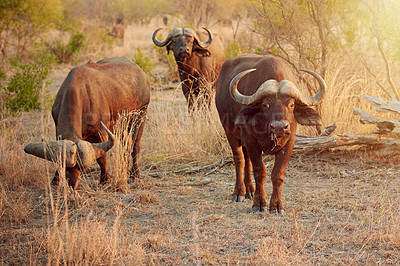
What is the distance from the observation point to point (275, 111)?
4.19 meters

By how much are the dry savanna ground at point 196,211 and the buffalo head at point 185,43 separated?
1745 mm

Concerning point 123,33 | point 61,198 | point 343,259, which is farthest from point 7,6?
point 343,259

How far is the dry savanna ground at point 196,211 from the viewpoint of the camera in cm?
363

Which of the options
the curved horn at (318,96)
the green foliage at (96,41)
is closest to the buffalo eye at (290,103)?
the curved horn at (318,96)

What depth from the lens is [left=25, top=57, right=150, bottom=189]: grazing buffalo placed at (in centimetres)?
477

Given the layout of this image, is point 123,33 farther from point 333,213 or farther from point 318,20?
point 333,213

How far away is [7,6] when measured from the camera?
52.5 ft

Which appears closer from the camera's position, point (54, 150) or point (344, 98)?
point (54, 150)

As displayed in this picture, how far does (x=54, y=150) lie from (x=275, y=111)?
2260 millimetres

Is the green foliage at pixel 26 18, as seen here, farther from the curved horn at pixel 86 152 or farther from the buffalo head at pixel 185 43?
the curved horn at pixel 86 152

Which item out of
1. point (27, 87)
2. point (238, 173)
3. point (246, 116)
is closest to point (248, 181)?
point (238, 173)

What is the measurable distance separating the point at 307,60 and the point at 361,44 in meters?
1.63

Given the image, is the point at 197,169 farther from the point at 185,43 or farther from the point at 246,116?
the point at 185,43

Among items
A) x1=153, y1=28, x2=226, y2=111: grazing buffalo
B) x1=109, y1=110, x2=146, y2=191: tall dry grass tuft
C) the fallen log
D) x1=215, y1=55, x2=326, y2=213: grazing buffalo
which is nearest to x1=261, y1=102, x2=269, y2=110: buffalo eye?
x1=215, y1=55, x2=326, y2=213: grazing buffalo
